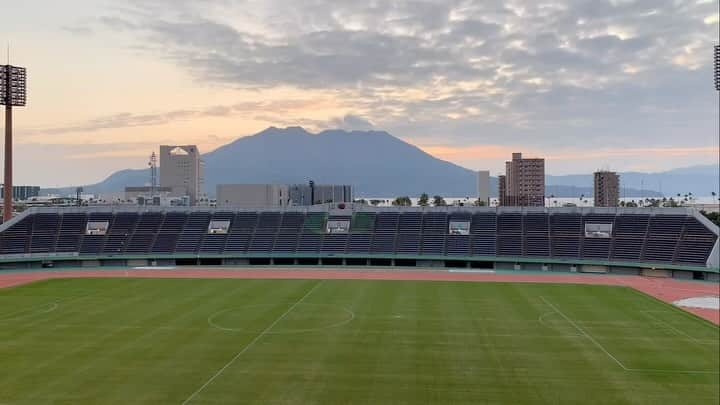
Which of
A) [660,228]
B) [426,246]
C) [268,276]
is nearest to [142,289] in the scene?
[268,276]

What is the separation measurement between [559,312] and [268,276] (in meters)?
29.1

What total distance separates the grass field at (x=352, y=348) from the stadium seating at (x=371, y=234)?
59.6 ft

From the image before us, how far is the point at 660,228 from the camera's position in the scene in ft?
198

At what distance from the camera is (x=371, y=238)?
67125 mm

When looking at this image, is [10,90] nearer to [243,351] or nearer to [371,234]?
[371,234]

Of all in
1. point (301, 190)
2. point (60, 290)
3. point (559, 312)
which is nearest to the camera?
point (559, 312)

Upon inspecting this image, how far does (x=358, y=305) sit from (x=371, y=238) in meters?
28.8

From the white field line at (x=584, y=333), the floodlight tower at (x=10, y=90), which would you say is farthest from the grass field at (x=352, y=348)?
the floodlight tower at (x=10, y=90)

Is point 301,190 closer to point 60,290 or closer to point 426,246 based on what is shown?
point 426,246

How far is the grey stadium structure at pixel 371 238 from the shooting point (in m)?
Answer: 58.7

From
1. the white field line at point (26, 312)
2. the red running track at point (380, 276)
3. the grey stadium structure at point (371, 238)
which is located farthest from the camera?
the grey stadium structure at point (371, 238)

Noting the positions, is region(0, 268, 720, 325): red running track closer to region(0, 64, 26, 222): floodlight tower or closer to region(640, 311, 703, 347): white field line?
region(640, 311, 703, 347): white field line

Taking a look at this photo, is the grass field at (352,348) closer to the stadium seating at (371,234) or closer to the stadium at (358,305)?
the stadium at (358,305)

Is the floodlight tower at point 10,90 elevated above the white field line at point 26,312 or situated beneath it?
elevated above
